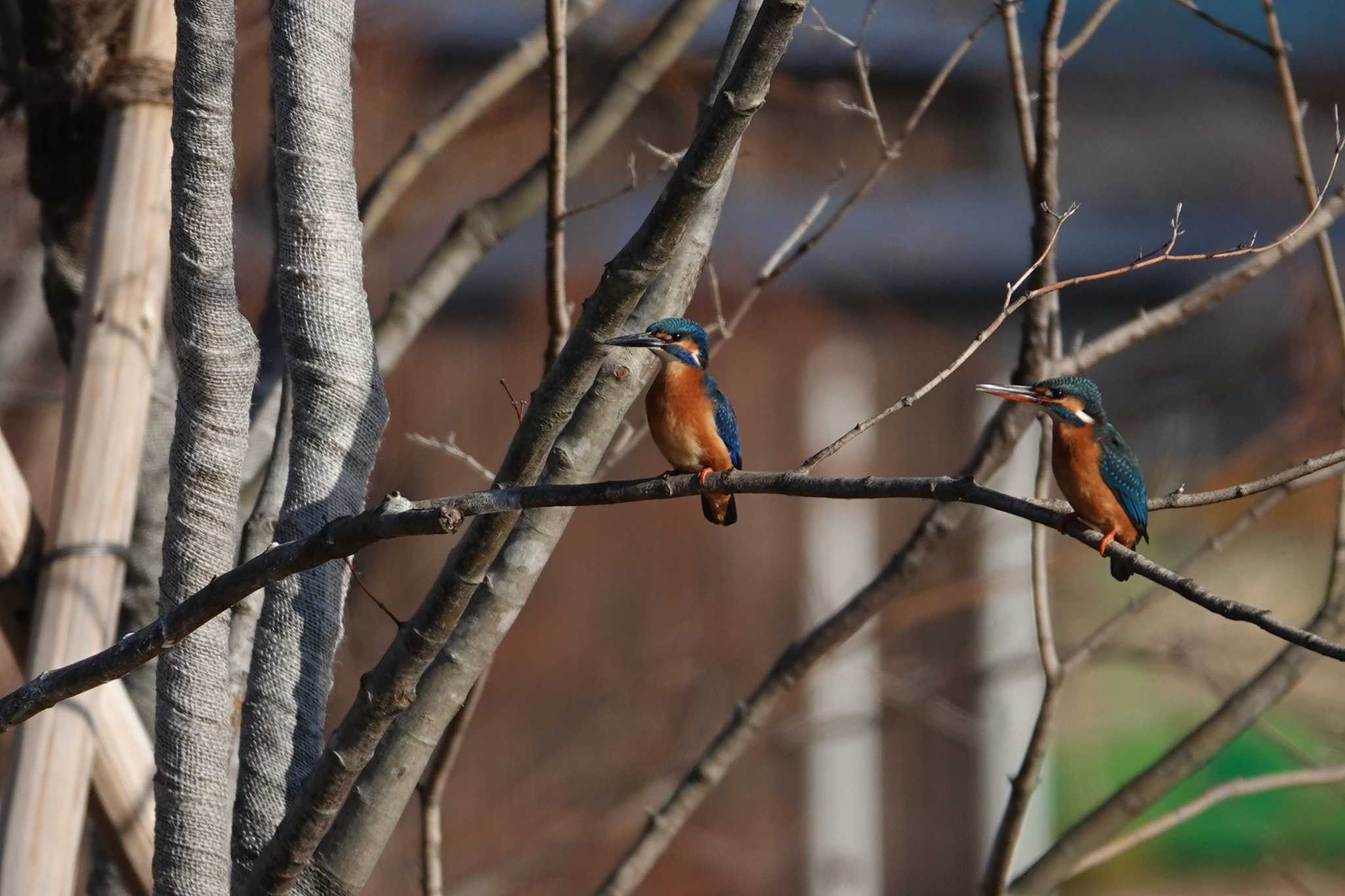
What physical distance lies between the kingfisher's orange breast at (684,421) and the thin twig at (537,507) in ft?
2.49

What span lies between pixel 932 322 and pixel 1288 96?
11.7 ft

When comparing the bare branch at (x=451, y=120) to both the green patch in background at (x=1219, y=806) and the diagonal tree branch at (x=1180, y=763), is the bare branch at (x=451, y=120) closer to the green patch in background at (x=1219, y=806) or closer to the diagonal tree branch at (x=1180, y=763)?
the diagonal tree branch at (x=1180, y=763)

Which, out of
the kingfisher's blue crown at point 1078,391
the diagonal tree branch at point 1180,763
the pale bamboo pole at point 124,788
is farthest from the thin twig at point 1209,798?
the pale bamboo pole at point 124,788

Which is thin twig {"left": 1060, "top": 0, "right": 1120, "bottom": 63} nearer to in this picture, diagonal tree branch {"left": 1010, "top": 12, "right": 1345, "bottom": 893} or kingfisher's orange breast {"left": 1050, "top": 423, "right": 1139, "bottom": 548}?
diagonal tree branch {"left": 1010, "top": 12, "right": 1345, "bottom": 893}

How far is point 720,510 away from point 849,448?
3.62 meters

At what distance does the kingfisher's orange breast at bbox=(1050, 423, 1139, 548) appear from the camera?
265 cm

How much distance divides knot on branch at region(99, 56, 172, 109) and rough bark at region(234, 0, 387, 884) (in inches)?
29.5

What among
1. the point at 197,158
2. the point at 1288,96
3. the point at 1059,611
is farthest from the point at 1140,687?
the point at 197,158

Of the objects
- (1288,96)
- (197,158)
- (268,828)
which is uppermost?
(1288,96)

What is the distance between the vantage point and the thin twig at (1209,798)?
3133 mm

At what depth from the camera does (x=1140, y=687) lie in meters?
7.30

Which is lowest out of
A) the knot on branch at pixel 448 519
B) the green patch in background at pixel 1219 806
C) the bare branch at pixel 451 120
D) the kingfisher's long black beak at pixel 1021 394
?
the knot on branch at pixel 448 519

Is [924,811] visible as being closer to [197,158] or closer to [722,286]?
[722,286]

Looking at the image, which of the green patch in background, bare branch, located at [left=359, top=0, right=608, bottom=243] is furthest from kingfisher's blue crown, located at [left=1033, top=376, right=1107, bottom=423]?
the green patch in background
